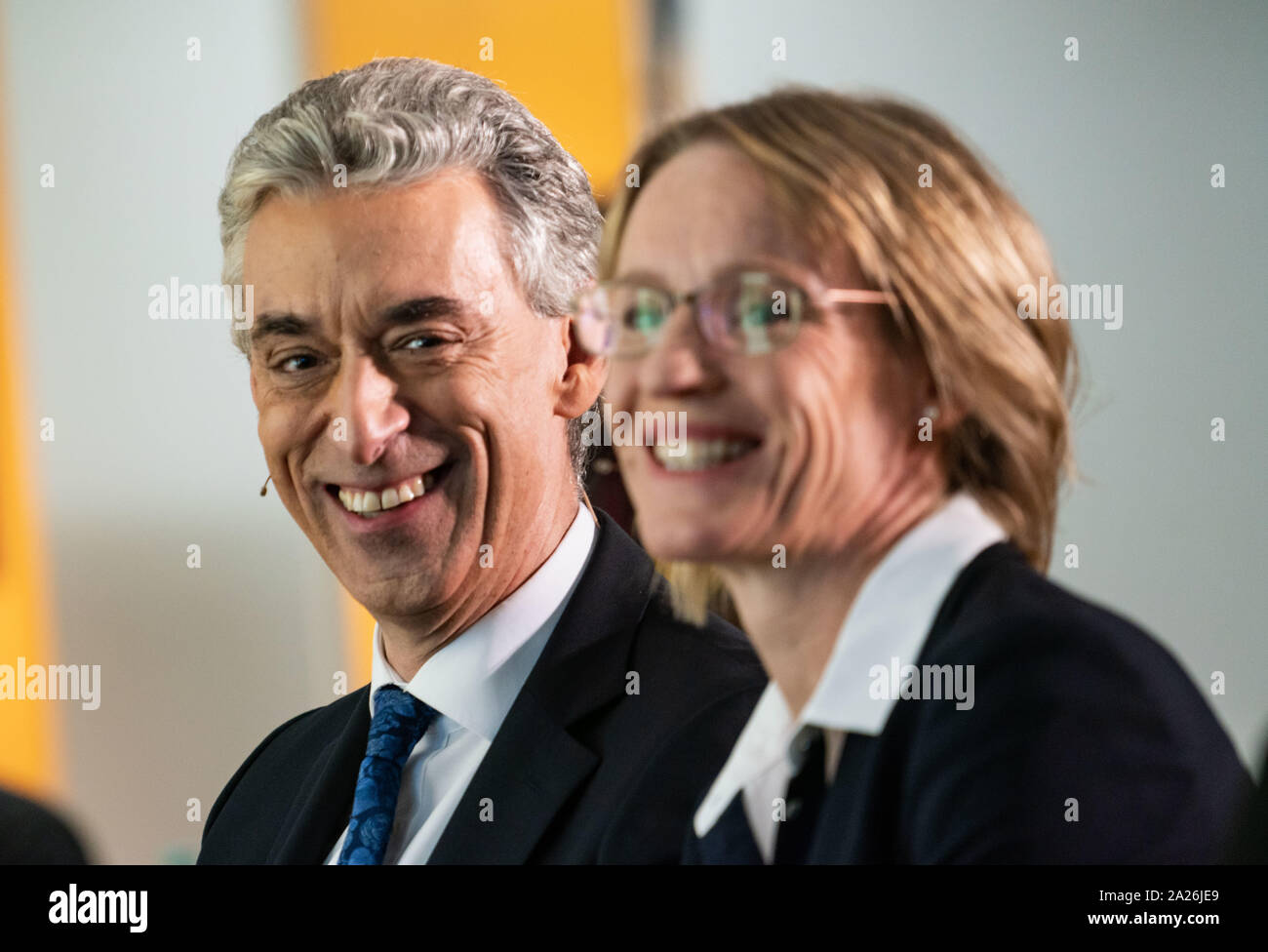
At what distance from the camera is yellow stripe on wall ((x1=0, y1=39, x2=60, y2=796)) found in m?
2.51

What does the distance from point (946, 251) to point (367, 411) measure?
87cm

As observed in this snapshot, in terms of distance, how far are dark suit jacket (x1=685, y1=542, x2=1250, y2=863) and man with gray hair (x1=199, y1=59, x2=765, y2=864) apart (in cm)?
46

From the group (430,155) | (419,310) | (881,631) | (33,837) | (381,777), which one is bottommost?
(33,837)

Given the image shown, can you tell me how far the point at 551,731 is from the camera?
198 cm

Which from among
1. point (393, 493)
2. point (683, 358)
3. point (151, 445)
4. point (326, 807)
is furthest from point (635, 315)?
point (151, 445)

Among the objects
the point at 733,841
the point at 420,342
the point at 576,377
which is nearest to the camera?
the point at 733,841

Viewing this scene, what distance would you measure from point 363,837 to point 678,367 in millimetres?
873

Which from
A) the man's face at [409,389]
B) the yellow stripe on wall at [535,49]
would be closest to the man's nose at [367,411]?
the man's face at [409,389]

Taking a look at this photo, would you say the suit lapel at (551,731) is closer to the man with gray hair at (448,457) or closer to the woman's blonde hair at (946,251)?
the man with gray hair at (448,457)

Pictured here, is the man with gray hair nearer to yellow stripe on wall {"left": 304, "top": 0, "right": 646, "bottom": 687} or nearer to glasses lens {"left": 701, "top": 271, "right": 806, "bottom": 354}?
yellow stripe on wall {"left": 304, "top": 0, "right": 646, "bottom": 687}

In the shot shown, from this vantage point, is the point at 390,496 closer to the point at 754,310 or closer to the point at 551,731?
the point at 551,731

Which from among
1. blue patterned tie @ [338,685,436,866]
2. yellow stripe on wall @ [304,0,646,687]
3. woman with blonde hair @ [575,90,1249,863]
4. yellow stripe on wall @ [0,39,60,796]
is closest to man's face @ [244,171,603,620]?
blue patterned tie @ [338,685,436,866]

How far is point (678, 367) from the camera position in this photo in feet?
5.21
